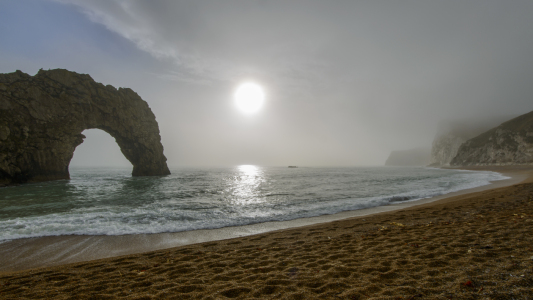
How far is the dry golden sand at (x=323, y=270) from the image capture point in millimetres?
3402

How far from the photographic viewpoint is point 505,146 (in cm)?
7588

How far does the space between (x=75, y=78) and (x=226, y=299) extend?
2198 inches

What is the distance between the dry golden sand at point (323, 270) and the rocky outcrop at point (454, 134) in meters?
152

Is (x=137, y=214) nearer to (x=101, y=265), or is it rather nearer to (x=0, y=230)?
(x=0, y=230)

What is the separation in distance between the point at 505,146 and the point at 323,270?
115692 millimetres

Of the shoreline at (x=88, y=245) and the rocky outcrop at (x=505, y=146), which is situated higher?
the rocky outcrop at (x=505, y=146)

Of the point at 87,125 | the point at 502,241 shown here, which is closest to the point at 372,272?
the point at 502,241

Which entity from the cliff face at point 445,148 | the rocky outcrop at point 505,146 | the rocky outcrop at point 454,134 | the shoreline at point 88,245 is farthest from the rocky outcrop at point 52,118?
the rocky outcrop at point 454,134

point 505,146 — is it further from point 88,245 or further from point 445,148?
point 88,245

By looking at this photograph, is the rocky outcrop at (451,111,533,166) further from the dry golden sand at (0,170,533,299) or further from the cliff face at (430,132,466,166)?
the dry golden sand at (0,170,533,299)

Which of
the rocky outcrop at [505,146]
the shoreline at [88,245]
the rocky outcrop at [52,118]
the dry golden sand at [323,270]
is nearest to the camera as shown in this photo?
the dry golden sand at [323,270]

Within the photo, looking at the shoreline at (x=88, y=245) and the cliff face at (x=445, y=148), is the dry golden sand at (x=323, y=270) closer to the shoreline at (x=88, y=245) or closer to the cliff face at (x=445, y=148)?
the shoreline at (x=88, y=245)

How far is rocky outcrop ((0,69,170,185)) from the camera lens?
103ft

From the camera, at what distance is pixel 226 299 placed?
3396mm
